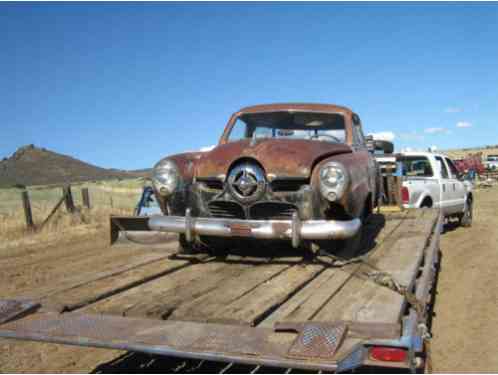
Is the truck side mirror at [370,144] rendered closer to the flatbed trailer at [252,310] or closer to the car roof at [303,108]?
the car roof at [303,108]

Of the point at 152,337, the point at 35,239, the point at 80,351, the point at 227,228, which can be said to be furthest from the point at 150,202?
the point at 152,337

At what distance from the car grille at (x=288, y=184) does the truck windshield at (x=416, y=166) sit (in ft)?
23.0

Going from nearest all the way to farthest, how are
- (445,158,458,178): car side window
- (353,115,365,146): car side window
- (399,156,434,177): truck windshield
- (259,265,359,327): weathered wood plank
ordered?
(259,265,359,327): weathered wood plank
(353,115,365,146): car side window
(399,156,434,177): truck windshield
(445,158,458,178): car side window

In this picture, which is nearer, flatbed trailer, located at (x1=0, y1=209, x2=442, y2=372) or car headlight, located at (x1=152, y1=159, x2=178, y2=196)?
flatbed trailer, located at (x1=0, y1=209, x2=442, y2=372)

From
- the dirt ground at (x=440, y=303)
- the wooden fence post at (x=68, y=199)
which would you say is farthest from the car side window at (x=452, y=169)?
the wooden fence post at (x=68, y=199)

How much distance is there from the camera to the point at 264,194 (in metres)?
4.00

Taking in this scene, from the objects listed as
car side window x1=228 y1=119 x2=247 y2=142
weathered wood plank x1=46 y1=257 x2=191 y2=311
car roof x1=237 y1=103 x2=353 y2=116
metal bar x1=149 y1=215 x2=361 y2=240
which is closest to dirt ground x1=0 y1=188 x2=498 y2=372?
weathered wood plank x1=46 y1=257 x2=191 y2=311

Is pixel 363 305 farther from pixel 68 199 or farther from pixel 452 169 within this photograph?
pixel 68 199

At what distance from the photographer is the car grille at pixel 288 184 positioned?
13.0 ft

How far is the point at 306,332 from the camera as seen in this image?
2.35m

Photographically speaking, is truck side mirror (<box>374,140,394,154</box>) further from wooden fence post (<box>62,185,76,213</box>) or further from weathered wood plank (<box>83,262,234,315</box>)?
wooden fence post (<box>62,185,76,213</box>)

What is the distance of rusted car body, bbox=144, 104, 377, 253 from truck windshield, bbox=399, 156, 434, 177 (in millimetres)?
6219

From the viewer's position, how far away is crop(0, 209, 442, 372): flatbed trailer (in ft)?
7.43

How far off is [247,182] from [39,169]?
3660cm
